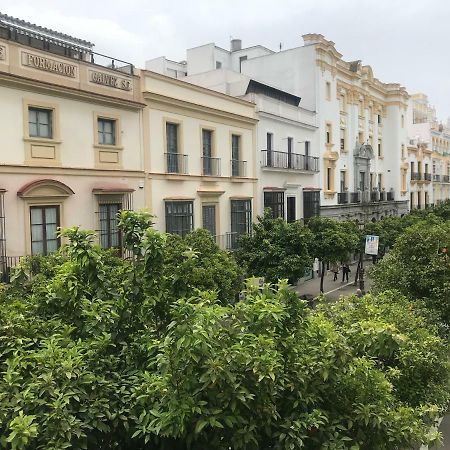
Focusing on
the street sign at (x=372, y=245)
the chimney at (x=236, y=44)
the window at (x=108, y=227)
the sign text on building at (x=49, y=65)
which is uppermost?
the chimney at (x=236, y=44)

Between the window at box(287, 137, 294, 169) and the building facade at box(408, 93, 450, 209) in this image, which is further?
the building facade at box(408, 93, 450, 209)

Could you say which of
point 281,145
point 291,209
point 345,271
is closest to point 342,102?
point 281,145

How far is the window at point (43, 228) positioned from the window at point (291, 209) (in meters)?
15.0

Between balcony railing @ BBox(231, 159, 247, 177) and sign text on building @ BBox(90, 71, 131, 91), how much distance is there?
689 cm

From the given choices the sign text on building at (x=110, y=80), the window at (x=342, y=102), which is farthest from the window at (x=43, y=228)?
the window at (x=342, y=102)

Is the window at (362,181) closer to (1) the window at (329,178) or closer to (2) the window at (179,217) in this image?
(1) the window at (329,178)

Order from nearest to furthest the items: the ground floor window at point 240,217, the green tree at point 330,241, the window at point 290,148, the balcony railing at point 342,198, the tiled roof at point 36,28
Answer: the tiled roof at point 36,28 → the green tree at point 330,241 → the ground floor window at point 240,217 → the window at point 290,148 → the balcony railing at point 342,198

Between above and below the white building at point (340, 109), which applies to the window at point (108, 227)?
below

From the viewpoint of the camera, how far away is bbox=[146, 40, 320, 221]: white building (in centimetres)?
2433

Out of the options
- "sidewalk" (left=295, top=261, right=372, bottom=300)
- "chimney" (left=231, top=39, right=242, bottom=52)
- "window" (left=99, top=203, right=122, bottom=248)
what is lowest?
"sidewalk" (left=295, top=261, right=372, bottom=300)

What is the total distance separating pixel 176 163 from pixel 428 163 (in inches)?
1643

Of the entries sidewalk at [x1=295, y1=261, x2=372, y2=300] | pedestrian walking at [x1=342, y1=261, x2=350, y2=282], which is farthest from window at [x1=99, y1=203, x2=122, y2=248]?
pedestrian walking at [x1=342, y1=261, x2=350, y2=282]

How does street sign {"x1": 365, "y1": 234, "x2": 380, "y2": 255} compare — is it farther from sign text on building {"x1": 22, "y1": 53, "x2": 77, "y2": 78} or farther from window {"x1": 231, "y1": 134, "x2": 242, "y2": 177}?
sign text on building {"x1": 22, "y1": 53, "x2": 77, "y2": 78}

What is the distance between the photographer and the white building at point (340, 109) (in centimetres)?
2978
